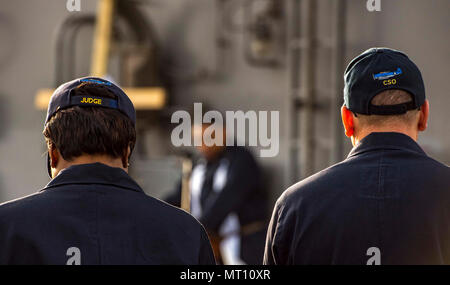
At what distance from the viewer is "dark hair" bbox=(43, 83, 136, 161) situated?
2.14 metres

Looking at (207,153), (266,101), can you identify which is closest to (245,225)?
(207,153)

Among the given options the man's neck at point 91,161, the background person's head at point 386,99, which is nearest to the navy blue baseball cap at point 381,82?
the background person's head at point 386,99

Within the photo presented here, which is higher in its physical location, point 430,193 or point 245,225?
point 430,193

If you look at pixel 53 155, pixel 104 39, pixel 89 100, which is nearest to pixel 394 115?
pixel 89 100

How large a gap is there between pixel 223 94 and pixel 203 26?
771mm

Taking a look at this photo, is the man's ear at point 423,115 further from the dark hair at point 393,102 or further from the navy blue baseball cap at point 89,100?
the navy blue baseball cap at point 89,100

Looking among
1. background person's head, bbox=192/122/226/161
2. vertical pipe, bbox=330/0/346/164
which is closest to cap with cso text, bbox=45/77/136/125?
background person's head, bbox=192/122/226/161

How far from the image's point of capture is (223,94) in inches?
302

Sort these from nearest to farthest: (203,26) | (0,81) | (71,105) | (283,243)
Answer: (71,105), (283,243), (203,26), (0,81)

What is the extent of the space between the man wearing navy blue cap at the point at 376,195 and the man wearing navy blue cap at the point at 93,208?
0.37 metres

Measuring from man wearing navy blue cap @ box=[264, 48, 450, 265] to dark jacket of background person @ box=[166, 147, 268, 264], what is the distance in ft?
12.7

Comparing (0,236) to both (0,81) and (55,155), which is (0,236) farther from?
(0,81)

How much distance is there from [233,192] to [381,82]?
4105 mm

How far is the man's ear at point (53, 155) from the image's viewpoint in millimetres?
2213
